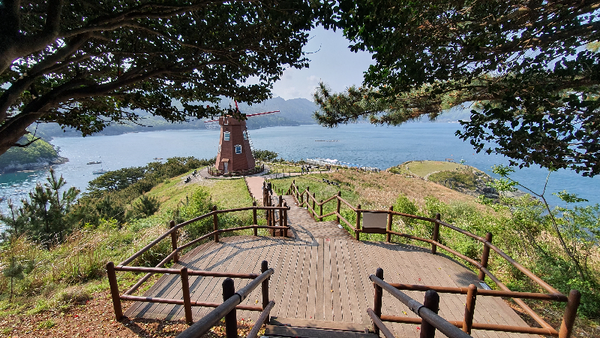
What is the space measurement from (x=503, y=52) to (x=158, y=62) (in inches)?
214

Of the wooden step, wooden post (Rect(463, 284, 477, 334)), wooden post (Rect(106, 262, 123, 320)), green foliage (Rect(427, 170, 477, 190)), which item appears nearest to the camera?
wooden post (Rect(463, 284, 477, 334))

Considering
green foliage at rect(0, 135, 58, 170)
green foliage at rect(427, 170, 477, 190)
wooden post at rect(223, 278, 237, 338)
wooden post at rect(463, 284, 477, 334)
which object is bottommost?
green foliage at rect(427, 170, 477, 190)

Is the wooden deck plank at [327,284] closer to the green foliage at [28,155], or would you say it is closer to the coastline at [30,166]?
the green foliage at [28,155]

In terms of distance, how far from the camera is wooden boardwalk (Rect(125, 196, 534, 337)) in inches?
134

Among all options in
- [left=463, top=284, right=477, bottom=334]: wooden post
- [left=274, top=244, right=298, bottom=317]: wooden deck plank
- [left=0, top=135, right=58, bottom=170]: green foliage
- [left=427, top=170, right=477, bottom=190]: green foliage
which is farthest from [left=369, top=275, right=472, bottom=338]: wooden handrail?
[left=0, top=135, right=58, bottom=170]: green foliage

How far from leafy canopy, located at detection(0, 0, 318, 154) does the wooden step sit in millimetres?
3948

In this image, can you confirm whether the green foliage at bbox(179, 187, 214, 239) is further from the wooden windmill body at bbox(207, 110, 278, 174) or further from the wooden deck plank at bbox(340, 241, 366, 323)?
the wooden windmill body at bbox(207, 110, 278, 174)

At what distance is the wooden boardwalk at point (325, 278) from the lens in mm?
3416

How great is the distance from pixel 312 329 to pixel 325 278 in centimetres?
143

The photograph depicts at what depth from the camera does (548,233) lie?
19.4 feet

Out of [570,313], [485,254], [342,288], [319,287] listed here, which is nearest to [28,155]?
[319,287]

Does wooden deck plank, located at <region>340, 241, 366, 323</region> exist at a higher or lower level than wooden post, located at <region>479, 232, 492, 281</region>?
lower

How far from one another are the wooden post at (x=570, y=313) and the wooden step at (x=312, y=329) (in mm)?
1742

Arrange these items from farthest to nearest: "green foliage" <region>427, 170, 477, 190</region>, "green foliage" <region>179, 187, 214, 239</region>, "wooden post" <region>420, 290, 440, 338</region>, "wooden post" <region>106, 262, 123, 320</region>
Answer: "green foliage" <region>427, 170, 477, 190</region>
"green foliage" <region>179, 187, 214, 239</region>
"wooden post" <region>106, 262, 123, 320</region>
"wooden post" <region>420, 290, 440, 338</region>
